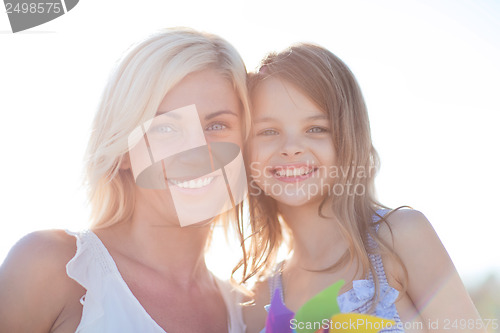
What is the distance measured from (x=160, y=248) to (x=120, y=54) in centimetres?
123

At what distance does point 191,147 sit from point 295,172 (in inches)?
26.9

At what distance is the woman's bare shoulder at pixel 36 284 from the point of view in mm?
2623

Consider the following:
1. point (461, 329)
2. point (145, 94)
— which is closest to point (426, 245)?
point (461, 329)

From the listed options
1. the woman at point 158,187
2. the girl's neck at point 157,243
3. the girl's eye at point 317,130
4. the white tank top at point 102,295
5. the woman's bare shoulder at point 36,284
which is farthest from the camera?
the girl's eye at point 317,130

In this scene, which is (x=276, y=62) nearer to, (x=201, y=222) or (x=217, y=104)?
(x=217, y=104)

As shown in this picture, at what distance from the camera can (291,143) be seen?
339cm

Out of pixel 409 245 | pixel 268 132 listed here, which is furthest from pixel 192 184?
pixel 409 245

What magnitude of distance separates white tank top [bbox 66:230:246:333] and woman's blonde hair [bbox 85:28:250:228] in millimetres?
367

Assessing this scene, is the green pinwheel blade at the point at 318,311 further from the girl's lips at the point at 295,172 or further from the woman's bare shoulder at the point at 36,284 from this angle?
the woman's bare shoulder at the point at 36,284

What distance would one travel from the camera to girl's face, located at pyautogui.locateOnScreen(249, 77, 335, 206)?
344cm

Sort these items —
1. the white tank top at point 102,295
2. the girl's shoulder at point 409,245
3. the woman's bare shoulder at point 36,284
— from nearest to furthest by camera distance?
the woman's bare shoulder at point 36,284 → the white tank top at point 102,295 → the girl's shoulder at point 409,245

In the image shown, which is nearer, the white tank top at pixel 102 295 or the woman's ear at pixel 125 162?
the white tank top at pixel 102 295

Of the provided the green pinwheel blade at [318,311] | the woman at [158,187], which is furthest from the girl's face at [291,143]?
the green pinwheel blade at [318,311]

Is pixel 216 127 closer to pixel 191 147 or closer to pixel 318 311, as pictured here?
pixel 191 147
